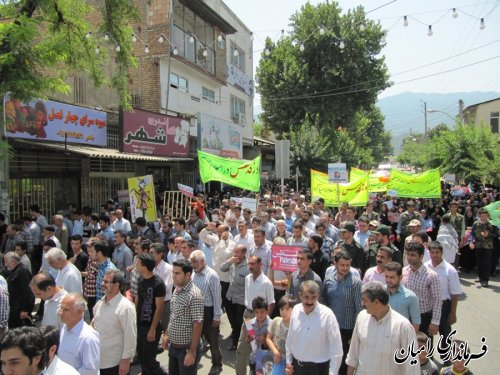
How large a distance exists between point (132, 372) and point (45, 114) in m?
8.05

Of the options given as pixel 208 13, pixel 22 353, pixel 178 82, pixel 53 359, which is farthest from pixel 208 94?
pixel 22 353

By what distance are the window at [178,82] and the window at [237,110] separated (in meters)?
6.08

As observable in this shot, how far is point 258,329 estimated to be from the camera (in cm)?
471

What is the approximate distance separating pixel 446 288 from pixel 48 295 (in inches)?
187

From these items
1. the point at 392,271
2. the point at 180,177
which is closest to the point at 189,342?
the point at 392,271

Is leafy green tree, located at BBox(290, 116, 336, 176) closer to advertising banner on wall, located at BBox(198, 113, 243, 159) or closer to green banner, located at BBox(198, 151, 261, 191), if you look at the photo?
advertising banner on wall, located at BBox(198, 113, 243, 159)

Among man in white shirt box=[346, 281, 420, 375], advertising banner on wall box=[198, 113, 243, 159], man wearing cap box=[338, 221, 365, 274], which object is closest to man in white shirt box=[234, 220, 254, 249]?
man wearing cap box=[338, 221, 365, 274]

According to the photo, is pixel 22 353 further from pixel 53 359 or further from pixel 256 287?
pixel 256 287

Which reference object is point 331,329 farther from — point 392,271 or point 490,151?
point 490,151

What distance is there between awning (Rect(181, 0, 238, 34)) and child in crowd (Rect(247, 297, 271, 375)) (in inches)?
714

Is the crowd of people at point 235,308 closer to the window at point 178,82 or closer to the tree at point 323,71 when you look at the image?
the window at point 178,82

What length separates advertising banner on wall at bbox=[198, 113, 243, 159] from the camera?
19.2 meters

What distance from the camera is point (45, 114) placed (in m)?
11.4

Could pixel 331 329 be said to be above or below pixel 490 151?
below
